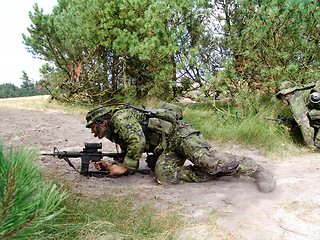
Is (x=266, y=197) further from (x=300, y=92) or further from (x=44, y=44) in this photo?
(x=44, y=44)

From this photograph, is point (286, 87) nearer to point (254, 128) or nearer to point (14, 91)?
point (254, 128)

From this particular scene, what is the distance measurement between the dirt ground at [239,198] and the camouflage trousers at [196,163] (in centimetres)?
13

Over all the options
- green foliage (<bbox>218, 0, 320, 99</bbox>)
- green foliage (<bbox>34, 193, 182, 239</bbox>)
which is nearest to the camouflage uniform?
green foliage (<bbox>34, 193, 182, 239</bbox>)

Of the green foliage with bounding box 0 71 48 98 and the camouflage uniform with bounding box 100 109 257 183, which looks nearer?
the camouflage uniform with bounding box 100 109 257 183

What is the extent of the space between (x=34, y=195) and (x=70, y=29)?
30.6 feet

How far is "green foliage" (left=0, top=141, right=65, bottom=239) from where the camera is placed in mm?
1075

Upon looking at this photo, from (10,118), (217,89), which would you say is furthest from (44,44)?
(217,89)

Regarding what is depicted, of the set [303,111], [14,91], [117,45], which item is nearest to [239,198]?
[303,111]

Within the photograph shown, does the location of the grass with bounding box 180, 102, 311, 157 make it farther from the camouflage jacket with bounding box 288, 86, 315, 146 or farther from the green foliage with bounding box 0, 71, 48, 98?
the green foliage with bounding box 0, 71, 48, 98

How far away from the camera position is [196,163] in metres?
3.19

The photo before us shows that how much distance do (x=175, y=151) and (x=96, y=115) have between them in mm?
1211

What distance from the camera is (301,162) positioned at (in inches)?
161

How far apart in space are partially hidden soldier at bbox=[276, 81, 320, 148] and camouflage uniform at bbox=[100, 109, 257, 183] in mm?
2185

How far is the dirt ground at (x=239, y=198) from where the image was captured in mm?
2096
